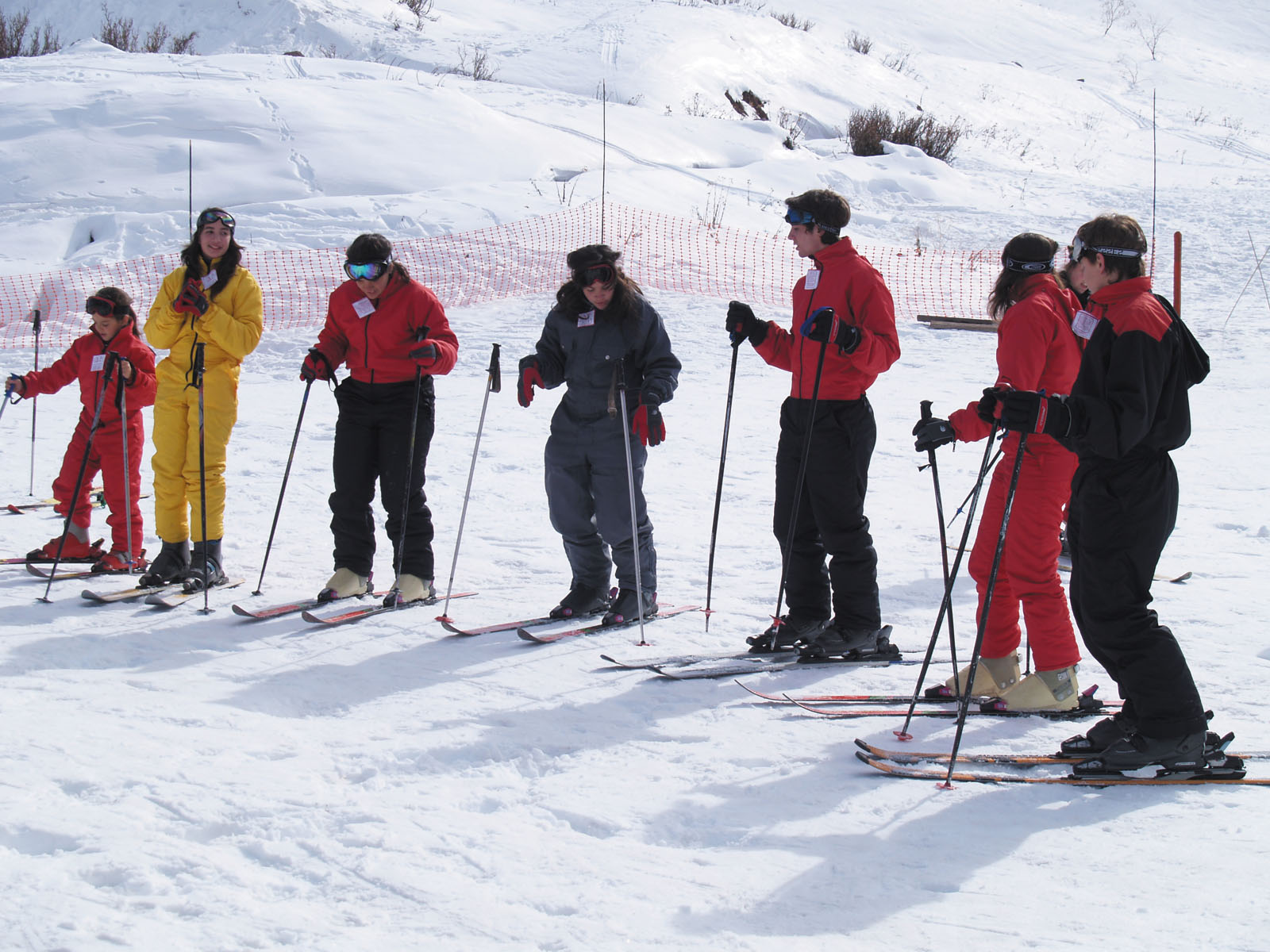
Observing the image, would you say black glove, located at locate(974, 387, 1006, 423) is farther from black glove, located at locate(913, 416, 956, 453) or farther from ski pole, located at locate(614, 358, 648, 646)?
ski pole, located at locate(614, 358, 648, 646)

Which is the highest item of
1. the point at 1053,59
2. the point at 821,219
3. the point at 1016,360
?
the point at 1053,59

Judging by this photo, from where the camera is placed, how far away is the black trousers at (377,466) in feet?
17.3

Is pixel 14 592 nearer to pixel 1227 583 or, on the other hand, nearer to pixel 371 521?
pixel 371 521

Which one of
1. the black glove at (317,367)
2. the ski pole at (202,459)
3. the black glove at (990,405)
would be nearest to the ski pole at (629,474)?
the black glove at (317,367)

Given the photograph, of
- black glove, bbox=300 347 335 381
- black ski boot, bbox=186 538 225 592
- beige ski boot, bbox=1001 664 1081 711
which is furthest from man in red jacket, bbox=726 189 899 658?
black ski boot, bbox=186 538 225 592

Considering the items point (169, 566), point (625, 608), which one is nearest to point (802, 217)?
point (625, 608)

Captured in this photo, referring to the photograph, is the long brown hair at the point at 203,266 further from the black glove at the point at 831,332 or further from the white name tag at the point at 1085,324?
the white name tag at the point at 1085,324

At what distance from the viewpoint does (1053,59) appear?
103ft

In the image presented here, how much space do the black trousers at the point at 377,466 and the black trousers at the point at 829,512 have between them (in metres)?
1.73

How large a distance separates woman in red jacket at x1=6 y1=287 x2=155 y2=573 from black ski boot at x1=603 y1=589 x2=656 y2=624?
8.35 feet

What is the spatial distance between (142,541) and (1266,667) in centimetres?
523

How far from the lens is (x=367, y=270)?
5027 mm

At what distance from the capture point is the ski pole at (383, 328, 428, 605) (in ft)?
16.9

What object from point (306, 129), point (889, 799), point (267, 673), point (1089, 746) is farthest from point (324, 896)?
point (306, 129)
